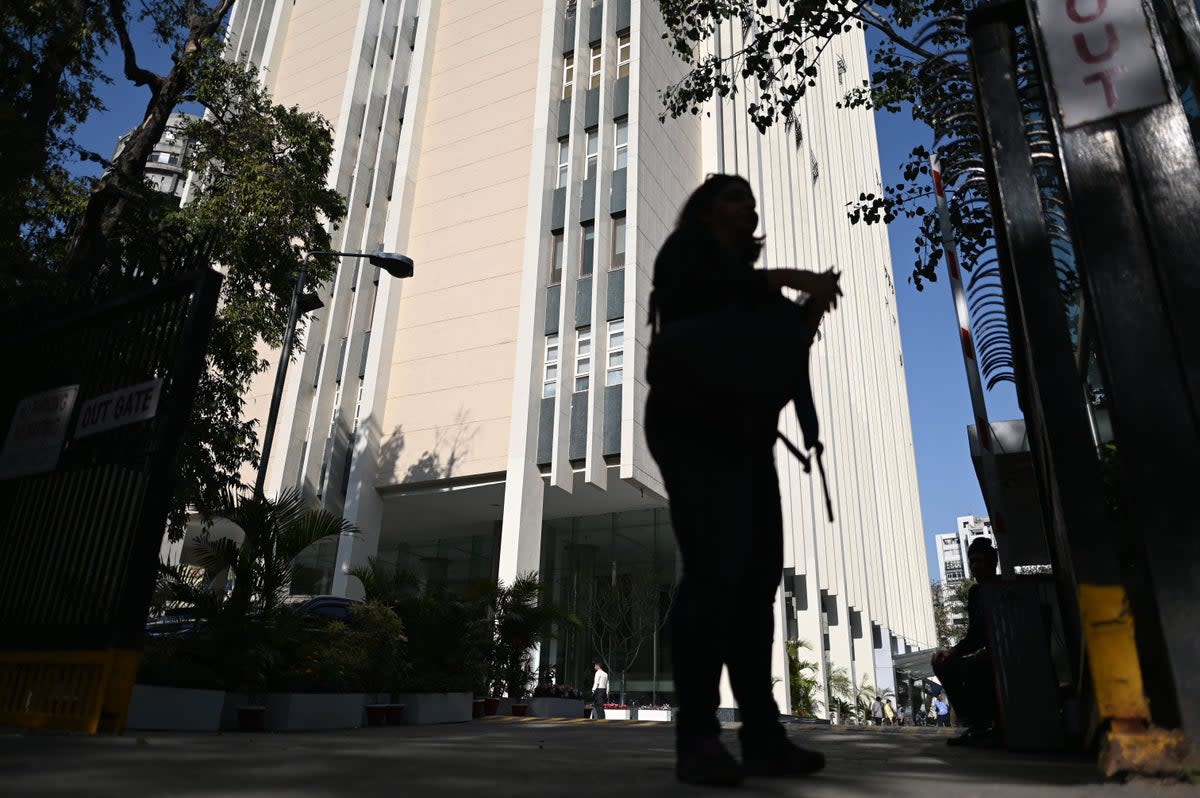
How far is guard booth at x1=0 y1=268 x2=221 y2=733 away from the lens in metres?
4.32

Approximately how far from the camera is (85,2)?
10750 millimetres

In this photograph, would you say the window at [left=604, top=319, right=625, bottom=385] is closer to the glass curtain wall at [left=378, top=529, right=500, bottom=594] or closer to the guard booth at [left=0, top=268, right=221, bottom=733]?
the glass curtain wall at [left=378, top=529, right=500, bottom=594]

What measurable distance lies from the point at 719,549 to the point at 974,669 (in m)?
3.75

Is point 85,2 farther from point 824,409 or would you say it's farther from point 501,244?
point 824,409

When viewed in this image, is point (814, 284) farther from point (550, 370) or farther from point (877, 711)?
point (877, 711)

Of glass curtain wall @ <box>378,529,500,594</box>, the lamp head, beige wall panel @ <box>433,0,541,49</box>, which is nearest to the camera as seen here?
the lamp head

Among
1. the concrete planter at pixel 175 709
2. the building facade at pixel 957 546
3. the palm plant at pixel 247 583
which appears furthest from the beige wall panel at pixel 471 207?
the building facade at pixel 957 546

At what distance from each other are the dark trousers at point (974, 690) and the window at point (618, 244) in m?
18.4

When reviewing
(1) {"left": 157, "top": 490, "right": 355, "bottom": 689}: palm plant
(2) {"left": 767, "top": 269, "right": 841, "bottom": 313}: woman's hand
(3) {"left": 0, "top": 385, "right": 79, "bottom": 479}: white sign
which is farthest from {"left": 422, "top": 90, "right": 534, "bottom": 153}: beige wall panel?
(2) {"left": 767, "top": 269, "right": 841, "bottom": 313}: woman's hand

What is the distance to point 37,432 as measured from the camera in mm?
5207

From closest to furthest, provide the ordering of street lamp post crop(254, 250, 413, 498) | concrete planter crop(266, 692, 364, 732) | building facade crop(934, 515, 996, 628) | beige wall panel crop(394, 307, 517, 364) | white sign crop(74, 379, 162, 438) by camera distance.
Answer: white sign crop(74, 379, 162, 438), concrete planter crop(266, 692, 364, 732), street lamp post crop(254, 250, 413, 498), beige wall panel crop(394, 307, 517, 364), building facade crop(934, 515, 996, 628)

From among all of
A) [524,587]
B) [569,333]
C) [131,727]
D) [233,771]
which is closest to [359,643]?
[131,727]

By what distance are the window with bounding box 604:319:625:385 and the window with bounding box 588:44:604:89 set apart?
26.3ft

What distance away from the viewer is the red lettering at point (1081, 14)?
→ 2.82 meters
